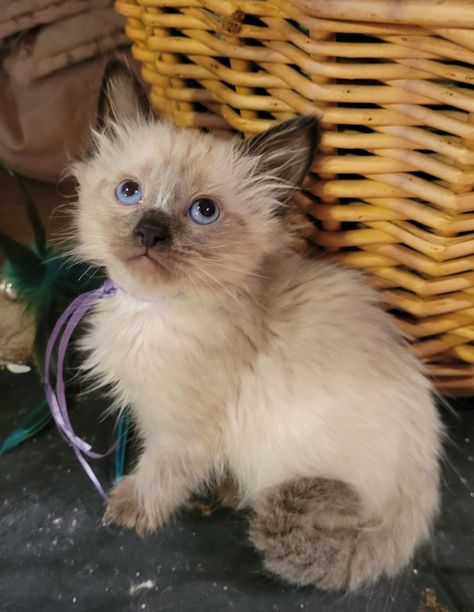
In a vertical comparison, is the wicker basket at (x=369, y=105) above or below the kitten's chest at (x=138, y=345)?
above

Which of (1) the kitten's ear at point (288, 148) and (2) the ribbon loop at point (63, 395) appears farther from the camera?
(2) the ribbon loop at point (63, 395)

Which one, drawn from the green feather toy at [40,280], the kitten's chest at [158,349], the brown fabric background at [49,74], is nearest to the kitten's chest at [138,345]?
the kitten's chest at [158,349]

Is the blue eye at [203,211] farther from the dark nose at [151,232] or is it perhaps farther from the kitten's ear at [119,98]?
the kitten's ear at [119,98]

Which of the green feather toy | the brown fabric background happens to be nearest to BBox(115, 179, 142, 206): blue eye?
the green feather toy

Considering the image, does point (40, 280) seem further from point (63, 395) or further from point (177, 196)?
point (177, 196)

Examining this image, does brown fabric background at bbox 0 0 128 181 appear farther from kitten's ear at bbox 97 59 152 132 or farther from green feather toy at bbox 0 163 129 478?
kitten's ear at bbox 97 59 152 132

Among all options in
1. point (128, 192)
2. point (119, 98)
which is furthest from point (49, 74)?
point (128, 192)

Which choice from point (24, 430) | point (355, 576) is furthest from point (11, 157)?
point (355, 576)
